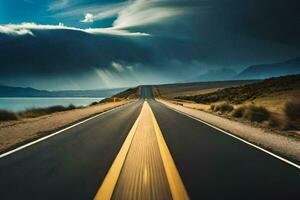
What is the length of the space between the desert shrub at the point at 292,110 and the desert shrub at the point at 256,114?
128 cm

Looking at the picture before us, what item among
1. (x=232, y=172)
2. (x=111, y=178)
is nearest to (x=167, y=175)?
(x=111, y=178)

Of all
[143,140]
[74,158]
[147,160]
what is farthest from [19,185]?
[143,140]

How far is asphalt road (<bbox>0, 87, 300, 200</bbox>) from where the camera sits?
5801 mm

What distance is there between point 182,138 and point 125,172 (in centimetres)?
593

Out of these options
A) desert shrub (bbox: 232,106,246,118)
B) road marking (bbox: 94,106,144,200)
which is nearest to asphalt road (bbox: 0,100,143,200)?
road marking (bbox: 94,106,144,200)

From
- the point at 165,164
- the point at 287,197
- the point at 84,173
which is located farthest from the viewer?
the point at 165,164

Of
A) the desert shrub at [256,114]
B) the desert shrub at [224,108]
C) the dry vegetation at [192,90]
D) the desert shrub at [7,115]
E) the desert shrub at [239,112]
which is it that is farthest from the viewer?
the dry vegetation at [192,90]

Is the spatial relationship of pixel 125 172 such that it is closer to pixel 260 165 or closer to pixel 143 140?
pixel 260 165

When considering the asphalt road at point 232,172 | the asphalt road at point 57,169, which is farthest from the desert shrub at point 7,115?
the asphalt road at point 232,172

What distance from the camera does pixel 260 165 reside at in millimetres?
8094

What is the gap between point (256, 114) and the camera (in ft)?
80.1

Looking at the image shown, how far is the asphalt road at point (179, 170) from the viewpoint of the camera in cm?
580

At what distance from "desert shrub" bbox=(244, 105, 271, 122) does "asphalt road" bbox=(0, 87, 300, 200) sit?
12.6 m

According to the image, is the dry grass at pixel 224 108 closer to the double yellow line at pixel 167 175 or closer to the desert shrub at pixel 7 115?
the desert shrub at pixel 7 115
